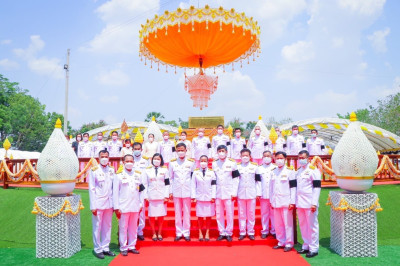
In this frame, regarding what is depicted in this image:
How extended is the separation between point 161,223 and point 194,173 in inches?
44.0

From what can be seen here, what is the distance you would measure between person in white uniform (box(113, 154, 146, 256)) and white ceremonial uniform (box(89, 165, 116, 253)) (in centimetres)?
13

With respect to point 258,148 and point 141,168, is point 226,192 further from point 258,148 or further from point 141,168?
point 258,148

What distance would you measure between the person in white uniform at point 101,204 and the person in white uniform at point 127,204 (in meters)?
0.14

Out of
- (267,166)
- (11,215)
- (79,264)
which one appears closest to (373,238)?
(267,166)

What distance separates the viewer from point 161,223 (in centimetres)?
577

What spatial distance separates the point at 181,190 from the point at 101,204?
1.46 meters

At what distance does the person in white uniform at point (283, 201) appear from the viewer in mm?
5293

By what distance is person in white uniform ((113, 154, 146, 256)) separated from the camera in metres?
5.17

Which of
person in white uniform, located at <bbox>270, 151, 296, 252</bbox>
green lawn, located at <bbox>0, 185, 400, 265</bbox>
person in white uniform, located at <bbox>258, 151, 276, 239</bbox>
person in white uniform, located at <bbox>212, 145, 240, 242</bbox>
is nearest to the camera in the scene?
green lawn, located at <bbox>0, 185, 400, 265</bbox>

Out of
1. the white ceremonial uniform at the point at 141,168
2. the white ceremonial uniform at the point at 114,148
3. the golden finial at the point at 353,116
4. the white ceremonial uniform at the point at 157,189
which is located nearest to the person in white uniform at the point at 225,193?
the white ceremonial uniform at the point at 157,189

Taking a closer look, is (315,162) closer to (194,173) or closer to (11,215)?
(194,173)

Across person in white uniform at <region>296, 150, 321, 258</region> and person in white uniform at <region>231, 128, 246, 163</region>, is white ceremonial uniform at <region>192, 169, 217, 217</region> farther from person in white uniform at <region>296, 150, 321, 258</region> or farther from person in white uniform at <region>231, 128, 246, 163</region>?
person in white uniform at <region>231, 128, 246, 163</region>

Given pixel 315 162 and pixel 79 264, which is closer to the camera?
pixel 79 264

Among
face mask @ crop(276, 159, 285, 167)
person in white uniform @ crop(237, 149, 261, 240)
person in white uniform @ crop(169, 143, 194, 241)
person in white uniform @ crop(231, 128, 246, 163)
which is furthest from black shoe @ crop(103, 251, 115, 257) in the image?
person in white uniform @ crop(231, 128, 246, 163)
